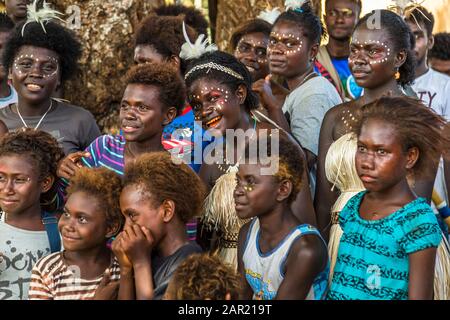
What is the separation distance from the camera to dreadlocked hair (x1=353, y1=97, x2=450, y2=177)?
4.06 metres

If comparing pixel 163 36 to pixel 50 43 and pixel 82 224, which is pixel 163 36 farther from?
pixel 82 224

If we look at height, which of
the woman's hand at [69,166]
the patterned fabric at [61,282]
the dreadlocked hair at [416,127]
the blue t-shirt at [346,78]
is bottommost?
the patterned fabric at [61,282]

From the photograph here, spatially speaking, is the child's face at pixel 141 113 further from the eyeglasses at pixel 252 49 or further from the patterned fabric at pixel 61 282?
the eyeglasses at pixel 252 49

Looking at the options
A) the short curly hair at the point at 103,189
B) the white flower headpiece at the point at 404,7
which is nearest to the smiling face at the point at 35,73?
the short curly hair at the point at 103,189

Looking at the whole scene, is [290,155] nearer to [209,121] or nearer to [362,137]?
[362,137]

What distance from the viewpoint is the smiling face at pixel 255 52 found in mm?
6238

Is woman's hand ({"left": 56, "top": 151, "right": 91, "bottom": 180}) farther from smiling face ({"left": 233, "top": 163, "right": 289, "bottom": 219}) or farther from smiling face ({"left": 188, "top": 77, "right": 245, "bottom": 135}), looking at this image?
smiling face ({"left": 233, "top": 163, "right": 289, "bottom": 219})

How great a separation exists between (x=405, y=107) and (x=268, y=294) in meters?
1.10

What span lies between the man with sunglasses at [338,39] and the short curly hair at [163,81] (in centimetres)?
171

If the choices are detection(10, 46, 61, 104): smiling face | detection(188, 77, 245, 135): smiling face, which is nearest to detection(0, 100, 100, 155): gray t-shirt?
detection(10, 46, 61, 104): smiling face

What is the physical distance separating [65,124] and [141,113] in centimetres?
79

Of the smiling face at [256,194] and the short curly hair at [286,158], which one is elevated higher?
the short curly hair at [286,158]

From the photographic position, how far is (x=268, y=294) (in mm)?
4148

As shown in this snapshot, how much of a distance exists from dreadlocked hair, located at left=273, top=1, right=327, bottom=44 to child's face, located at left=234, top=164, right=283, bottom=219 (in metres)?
1.76
